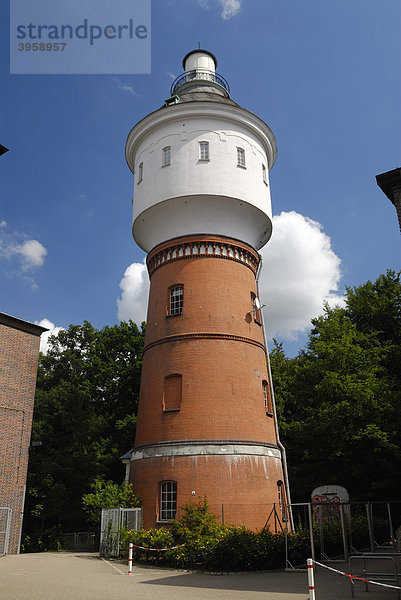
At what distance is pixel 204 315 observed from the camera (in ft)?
63.7

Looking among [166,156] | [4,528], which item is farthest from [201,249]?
[4,528]

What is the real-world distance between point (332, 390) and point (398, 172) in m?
13.8

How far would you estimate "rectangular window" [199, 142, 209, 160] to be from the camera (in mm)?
20906

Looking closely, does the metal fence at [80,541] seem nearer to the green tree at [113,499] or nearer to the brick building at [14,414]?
the green tree at [113,499]

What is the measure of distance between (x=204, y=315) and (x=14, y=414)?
28.5 feet

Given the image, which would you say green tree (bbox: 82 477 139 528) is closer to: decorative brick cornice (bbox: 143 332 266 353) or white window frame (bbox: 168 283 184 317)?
decorative brick cornice (bbox: 143 332 266 353)

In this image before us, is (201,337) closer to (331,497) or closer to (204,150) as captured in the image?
(204,150)

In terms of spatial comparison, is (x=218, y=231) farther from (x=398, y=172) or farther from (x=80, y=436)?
(x=80, y=436)

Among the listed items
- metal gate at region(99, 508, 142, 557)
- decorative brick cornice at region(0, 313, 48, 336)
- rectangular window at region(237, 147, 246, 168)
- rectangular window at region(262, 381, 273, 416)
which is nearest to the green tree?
metal gate at region(99, 508, 142, 557)

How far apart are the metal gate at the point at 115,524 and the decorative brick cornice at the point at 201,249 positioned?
9.67 m

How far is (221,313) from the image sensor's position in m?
19.5

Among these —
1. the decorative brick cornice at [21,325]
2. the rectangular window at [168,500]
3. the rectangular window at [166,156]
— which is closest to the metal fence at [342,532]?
the rectangular window at [168,500]

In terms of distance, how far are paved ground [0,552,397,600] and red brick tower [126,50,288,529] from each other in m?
3.34

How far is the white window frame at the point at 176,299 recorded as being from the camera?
20.1 meters
